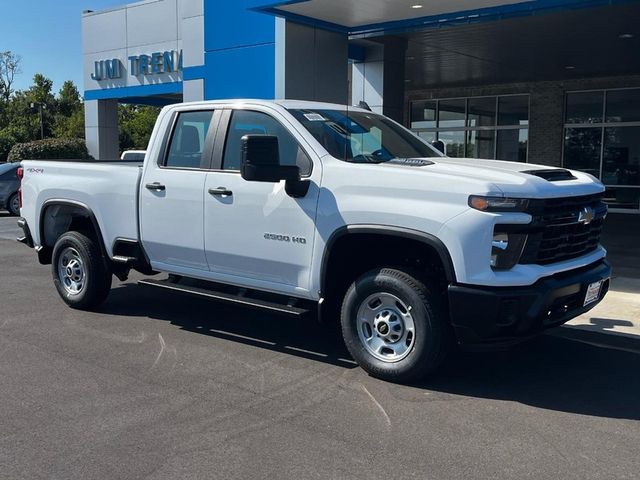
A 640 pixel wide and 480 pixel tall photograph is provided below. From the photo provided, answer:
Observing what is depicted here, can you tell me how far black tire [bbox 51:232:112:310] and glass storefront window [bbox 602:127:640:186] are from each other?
1758 cm

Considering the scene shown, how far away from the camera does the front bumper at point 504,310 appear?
4613 mm

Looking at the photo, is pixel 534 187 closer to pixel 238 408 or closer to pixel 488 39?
pixel 238 408

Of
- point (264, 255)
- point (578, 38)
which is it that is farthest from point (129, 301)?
point (578, 38)

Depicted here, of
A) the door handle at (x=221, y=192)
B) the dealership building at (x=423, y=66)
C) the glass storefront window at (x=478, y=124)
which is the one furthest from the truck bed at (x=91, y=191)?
the glass storefront window at (x=478, y=124)

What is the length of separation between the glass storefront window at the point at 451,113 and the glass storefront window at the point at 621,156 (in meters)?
4.96

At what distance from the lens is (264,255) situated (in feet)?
18.8

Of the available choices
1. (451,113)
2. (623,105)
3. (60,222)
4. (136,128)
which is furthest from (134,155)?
(136,128)

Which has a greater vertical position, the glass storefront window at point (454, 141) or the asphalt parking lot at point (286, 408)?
the glass storefront window at point (454, 141)

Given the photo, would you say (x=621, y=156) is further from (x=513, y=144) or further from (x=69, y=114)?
(x=69, y=114)

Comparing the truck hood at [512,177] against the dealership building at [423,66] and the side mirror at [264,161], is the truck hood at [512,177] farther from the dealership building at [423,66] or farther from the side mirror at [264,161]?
the dealership building at [423,66]

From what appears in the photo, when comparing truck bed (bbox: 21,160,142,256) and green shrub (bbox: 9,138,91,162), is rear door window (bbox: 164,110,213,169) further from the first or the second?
green shrub (bbox: 9,138,91,162)

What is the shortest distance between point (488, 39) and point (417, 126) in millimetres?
10539

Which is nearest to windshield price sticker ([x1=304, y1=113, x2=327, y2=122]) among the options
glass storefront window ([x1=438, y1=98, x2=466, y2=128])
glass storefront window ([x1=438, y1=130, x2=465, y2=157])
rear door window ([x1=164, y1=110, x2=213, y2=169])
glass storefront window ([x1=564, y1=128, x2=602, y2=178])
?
rear door window ([x1=164, y1=110, x2=213, y2=169])

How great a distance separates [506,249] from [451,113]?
20281mm
